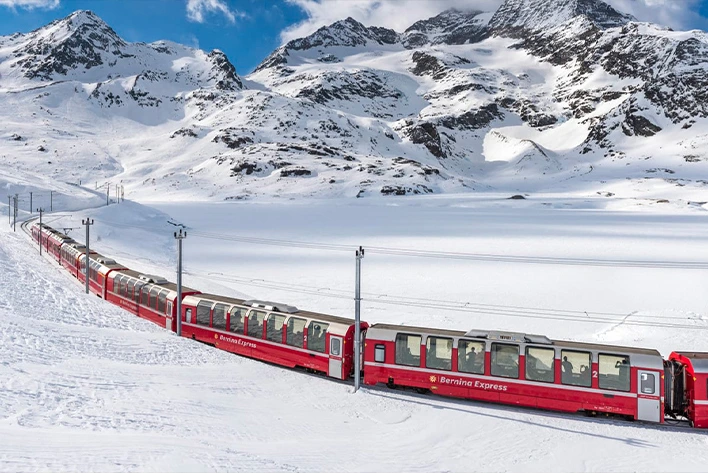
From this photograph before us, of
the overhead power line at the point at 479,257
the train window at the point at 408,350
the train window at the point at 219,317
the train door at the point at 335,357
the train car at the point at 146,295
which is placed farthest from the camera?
the overhead power line at the point at 479,257

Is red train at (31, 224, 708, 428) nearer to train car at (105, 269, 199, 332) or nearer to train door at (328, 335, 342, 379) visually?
train door at (328, 335, 342, 379)

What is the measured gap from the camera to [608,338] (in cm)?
2744

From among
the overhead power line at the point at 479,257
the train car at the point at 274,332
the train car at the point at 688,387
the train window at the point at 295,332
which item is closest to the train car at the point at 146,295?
the train car at the point at 274,332

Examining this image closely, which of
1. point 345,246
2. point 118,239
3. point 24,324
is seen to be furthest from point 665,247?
point 118,239

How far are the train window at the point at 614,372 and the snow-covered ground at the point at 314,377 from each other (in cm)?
132

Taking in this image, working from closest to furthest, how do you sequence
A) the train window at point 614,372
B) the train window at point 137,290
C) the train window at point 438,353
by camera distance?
the train window at point 614,372
the train window at point 438,353
the train window at point 137,290

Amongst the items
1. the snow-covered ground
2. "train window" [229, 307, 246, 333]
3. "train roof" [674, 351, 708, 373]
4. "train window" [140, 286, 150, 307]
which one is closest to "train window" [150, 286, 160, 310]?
"train window" [140, 286, 150, 307]

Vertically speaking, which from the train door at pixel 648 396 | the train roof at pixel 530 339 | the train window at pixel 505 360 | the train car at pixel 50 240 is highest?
the train car at pixel 50 240

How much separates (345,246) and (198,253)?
16.3 m

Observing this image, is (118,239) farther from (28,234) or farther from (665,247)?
(665,247)

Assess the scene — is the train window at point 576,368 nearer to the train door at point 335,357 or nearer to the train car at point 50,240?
the train door at point 335,357

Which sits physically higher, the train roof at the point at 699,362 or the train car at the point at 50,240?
the train car at the point at 50,240

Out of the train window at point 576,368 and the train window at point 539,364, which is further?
the train window at point 539,364

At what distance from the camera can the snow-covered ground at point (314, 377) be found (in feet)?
44.0
